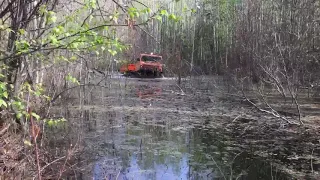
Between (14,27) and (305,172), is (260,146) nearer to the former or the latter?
(305,172)

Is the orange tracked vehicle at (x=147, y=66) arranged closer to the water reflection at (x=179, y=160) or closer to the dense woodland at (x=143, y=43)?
the dense woodland at (x=143, y=43)

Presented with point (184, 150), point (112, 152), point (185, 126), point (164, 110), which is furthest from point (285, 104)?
point (112, 152)

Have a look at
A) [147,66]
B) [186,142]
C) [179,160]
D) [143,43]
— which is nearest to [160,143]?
[186,142]

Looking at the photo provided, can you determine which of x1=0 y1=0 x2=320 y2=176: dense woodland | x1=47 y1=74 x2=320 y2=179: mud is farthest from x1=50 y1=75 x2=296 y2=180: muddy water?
x1=0 y1=0 x2=320 y2=176: dense woodland

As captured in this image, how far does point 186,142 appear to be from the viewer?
349 inches

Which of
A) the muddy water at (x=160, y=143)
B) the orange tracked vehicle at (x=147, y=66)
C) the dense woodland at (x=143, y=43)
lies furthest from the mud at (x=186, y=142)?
the orange tracked vehicle at (x=147, y=66)

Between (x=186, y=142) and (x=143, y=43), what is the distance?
103 feet

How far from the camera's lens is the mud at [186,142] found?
6.79 meters

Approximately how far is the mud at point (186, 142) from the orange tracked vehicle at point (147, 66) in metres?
15.0

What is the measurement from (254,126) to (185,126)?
1.91 metres

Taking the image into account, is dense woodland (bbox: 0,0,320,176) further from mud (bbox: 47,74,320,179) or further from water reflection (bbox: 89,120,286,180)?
water reflection (bbox: 89,120,286,180)

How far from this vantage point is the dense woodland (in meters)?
4.30

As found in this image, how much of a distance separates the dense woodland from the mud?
1.11 metres

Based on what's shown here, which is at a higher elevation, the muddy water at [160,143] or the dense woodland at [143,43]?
the dense woodland at [143,43]
